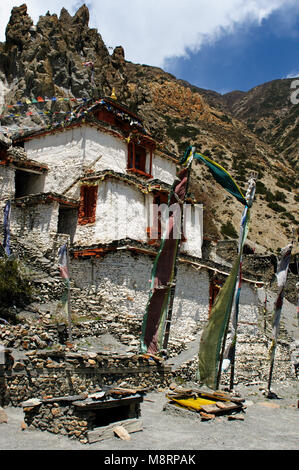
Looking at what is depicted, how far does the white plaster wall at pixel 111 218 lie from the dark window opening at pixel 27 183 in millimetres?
5213

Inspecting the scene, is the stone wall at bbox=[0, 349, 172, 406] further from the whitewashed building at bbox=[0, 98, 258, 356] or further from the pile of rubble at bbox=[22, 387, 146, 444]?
the whitewashed building at bbox=[0, 98, 258, 356]

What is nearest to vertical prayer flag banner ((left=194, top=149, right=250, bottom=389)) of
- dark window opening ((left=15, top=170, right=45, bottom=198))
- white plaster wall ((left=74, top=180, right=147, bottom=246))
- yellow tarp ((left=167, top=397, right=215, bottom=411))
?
yellow tarp ((left=167, top=397, right=215, bottom=411))

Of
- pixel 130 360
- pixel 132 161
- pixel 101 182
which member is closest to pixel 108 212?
pixel 101 182

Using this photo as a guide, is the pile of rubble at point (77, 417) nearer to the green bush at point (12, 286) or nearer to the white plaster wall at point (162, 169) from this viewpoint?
the green bush at point (12, 286)

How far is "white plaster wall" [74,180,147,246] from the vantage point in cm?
2116

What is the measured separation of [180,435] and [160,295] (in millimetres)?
4469

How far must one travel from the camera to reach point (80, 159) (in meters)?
24.0

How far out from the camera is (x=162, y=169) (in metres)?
28.9

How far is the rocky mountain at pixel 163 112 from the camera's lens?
35.9 m

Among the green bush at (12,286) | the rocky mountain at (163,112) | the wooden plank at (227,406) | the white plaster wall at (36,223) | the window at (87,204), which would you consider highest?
the rocky mountain at (163,112)

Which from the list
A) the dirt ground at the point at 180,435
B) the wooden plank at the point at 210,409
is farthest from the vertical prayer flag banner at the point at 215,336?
the dirt ground at the point at 180,435

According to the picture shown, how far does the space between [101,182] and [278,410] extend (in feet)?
44.0

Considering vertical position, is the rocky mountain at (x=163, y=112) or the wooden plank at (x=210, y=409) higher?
A: the rocky mountain at (x=163, y=112)
